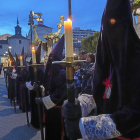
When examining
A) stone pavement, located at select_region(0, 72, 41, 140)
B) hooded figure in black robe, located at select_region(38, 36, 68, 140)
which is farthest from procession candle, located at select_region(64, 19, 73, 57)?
stone pavement, located at select_region(0, 72, 41, 140)

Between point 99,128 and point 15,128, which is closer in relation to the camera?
point 99,128

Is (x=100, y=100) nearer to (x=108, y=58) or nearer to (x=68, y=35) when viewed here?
(x=108, y=58)

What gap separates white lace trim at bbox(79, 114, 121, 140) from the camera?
896 millimetres

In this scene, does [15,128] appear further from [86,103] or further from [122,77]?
[122,77]

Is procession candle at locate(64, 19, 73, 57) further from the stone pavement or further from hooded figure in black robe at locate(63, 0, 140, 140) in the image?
the stone pavement

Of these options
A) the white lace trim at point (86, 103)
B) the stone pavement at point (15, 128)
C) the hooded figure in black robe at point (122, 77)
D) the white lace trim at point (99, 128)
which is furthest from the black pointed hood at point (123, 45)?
the stone pavement at point (15, 128)

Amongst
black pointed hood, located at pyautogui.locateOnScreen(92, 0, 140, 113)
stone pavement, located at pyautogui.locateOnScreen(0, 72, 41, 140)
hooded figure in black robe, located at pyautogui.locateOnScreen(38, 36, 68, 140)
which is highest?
black pointed hood, located at pyautogui.locateOnScreen(92, 0, 140, 113)

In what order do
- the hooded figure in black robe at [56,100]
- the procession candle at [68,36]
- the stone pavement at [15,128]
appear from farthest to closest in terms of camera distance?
the stone pavement at [15,128] < the hooded figure in black robe at [56,100] < the procession candle at [68,36]

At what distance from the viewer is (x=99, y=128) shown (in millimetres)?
914

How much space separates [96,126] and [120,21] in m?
0.75

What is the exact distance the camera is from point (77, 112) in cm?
90

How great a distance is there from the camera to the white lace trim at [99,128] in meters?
0.90

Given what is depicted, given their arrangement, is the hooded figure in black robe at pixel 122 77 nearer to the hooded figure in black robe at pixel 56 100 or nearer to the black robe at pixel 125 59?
the black robe at pixel 125 59

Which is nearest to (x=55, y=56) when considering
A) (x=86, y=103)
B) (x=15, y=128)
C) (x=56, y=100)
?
(x=56, y=100)
